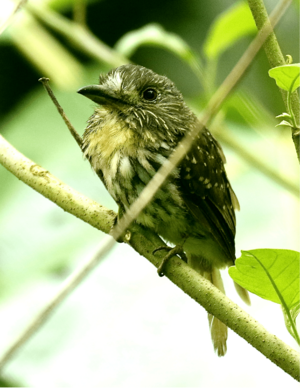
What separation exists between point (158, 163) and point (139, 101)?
1.12 feet

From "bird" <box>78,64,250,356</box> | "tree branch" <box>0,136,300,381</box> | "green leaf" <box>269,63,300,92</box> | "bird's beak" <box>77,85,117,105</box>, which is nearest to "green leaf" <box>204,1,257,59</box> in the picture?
"bird" <box>78,64,250,356</box>

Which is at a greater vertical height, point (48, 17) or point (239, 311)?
point (48, 17)

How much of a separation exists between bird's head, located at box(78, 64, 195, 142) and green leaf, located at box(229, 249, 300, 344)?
96 centimetres

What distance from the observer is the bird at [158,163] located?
204 cm

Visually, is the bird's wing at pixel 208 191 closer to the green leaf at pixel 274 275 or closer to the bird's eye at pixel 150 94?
the bird's eye at pixel 150 94

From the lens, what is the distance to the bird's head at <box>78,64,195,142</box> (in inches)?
83.0

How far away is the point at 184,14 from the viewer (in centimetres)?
450

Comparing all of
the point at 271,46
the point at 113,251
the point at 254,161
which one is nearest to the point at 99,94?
the point at 254,161

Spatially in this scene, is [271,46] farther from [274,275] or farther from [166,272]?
[166,272]

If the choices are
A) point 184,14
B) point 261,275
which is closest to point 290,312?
point 261,275

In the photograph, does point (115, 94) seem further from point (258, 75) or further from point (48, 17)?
point (258, 75)

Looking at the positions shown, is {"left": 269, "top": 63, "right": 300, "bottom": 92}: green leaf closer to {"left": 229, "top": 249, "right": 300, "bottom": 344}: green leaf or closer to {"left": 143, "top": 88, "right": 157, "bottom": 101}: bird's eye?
{"left": 229, "top": 249, "right": 300, "bottom": 344}: green leaf

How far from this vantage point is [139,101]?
7.36 feet

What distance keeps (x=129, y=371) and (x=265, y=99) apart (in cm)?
209
